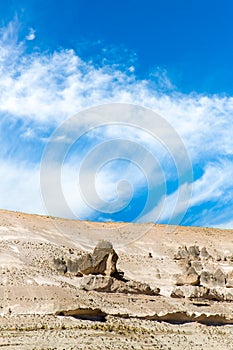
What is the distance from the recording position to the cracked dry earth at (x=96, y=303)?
24516 millimetres

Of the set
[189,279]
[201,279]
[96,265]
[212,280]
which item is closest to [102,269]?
[96,265]

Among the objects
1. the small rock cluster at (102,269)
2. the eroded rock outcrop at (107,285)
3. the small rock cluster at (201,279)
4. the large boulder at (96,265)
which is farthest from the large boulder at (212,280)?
the large boulder at (96,265)

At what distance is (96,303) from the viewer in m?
29.7

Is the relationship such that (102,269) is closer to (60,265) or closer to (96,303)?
(60,265)

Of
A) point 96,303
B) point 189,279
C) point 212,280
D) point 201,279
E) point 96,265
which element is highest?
point 212,280

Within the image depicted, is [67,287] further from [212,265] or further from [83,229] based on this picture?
[83,229]

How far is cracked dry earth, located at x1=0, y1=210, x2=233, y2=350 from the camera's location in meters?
24.5

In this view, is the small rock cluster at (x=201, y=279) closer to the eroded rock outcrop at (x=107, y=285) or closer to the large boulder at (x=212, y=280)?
the large boulder at (x=212, y=280)

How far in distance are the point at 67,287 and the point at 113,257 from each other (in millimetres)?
6456

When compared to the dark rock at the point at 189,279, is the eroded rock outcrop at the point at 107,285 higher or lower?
lower

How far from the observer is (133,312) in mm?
30125

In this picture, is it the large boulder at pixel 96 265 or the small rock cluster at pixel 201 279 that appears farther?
the small rock cluster at pixel 201 279

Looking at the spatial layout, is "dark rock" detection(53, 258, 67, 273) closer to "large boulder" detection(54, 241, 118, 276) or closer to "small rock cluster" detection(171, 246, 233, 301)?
"large boulder" detection(54, 241, 118, 276)

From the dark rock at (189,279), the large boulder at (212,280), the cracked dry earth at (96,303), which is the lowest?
the cracked dry earth at (96,303)
